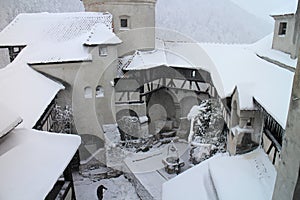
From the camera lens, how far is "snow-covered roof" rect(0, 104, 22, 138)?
470cm

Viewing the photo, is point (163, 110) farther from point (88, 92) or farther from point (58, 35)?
point (58, 35)

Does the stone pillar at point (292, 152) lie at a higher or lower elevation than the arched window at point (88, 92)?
higher

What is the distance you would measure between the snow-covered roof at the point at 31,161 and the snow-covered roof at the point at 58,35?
6.87 meters

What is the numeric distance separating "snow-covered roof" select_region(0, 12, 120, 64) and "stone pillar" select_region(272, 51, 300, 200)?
10.1 meters

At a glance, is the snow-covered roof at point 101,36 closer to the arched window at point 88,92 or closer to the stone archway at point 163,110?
the arched window at point 88,92

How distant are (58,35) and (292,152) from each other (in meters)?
12.4

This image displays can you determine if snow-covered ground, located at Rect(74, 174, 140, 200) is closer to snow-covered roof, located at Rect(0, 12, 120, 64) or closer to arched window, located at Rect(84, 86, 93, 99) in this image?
arched window, located at Rect(84, 86, 93, 99)

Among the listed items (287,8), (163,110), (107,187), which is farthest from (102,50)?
(287,8)

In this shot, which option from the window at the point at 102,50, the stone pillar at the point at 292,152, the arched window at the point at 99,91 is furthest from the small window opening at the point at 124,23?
the stone pillar at the point at 292,152

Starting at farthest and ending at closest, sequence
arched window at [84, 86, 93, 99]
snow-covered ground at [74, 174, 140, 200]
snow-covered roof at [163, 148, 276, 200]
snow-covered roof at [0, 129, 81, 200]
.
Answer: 1. arched window at [84, 86, 93, 99]
2. snow-covered ground at [74, 174, 140, 200]
3. snow-covered roof at [163, 148, 276, 200]
4. snow-covered roof at [0, 129, 81, 200]

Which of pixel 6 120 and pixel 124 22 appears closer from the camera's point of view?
pixel 6 120

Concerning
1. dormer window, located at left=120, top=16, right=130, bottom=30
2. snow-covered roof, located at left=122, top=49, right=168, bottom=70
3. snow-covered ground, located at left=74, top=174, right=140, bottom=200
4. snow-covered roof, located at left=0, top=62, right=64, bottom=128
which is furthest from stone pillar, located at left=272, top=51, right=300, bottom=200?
dormer window, located at left=120, top=16, right=130, bottom=30

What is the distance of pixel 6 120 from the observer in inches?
192

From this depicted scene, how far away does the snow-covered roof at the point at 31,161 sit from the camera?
3820 millimetres
